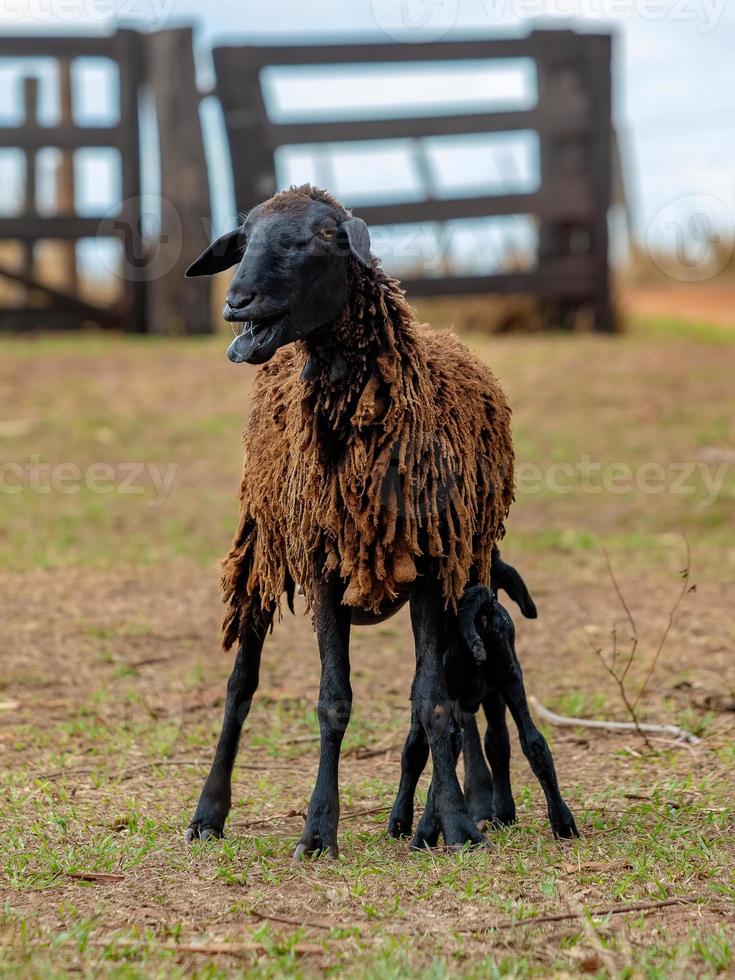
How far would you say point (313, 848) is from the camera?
426 centimetres

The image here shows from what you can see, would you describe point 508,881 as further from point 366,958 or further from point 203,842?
point 203,842


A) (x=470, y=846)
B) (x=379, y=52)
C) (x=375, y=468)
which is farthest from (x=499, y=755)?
(x=379, y=52)

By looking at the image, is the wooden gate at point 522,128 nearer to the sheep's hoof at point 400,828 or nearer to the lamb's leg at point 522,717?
the lamb's leg at point 522,717

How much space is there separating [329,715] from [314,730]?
1.58 meters

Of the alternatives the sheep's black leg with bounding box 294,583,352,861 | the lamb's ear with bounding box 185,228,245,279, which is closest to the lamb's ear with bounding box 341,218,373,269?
the lamb's ear with bounding box 185,228,245,279

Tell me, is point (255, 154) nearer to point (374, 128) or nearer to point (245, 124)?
point (245, 124)

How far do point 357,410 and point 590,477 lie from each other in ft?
20.9

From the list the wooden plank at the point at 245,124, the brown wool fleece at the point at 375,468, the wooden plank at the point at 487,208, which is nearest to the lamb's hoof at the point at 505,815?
the brown wool fleece at the point at 375,468

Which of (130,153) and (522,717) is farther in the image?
(130,153)

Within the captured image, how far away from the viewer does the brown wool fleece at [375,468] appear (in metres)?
4.30

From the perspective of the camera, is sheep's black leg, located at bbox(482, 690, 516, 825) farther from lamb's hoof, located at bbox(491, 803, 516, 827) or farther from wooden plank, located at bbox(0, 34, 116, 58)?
wooden plank, located at bbox(0, 34, 116, 58)

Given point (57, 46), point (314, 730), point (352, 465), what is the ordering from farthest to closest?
point (57, 46)
point (314, 730)
point (352, 465)

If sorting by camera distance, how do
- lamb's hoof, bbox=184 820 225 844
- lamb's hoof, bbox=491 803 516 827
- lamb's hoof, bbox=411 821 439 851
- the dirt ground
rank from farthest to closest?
lamb's hoof, bbox=491 803 516 827 → lamb's hoof, bbox=184 820 225 844 → lamb's hoof, bbox=411 821 439 851 → the dirt ground

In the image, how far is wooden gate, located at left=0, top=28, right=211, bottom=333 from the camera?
1352 cm
